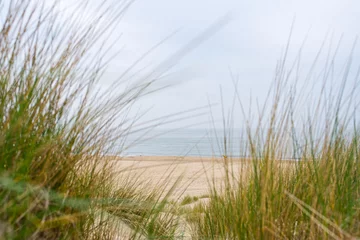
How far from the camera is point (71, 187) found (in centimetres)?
154

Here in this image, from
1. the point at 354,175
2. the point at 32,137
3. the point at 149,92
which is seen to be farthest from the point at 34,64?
the point at 354,175

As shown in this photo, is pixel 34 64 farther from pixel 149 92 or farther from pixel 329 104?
pixel 329 104

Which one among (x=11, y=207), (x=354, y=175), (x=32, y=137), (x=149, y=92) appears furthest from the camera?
(x=354, y=175)

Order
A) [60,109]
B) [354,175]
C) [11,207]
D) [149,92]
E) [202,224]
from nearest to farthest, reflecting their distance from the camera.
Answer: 1. [11,207]
2. [60,109]
3. [149,92]
4. [354,175]
5. [202,224]

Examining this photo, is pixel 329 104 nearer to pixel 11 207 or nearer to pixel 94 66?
pixel 94 66

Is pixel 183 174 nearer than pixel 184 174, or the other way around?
pixel 183 174

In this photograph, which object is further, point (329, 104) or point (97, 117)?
point (329, 104)

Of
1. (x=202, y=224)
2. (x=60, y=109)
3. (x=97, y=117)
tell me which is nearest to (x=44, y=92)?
(x=60, y=109)

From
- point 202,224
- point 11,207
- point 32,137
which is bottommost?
point 202,224

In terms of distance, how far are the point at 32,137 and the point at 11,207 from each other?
27cm

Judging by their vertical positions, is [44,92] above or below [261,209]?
above

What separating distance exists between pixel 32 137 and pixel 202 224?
187cm

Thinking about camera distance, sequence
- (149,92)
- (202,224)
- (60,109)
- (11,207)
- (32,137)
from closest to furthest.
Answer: (11,207) < (32,137) < (60,109) < (149,92) < (202,224)

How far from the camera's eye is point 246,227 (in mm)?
1711
